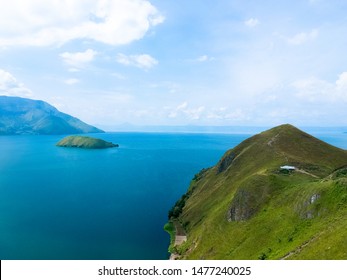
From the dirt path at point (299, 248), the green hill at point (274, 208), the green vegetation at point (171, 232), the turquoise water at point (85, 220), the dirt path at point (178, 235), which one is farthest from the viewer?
the green vegetation at point (171, 232)

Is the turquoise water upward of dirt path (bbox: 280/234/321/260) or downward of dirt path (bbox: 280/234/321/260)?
downward

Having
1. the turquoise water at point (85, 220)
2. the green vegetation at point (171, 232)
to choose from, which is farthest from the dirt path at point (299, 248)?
the turquoise water at point (85, 220)

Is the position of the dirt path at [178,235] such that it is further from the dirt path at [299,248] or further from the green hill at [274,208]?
the dirt path at [299,248]

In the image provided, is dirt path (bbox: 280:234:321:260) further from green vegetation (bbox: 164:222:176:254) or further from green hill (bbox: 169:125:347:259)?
green vegetation (bbox: 164:222:176:254)

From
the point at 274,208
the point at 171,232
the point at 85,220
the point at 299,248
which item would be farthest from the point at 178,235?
the point at 299,248

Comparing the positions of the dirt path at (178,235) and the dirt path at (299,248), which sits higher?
the dirt path at (299,248)

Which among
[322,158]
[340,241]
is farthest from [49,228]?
[322,158]

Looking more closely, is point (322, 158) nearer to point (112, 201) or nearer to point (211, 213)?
point (211, 213)

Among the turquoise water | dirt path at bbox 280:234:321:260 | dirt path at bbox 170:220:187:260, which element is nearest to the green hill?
dirt path at bbox 280:234:321:260
